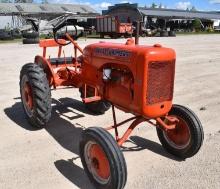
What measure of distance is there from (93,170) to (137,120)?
0.79 m

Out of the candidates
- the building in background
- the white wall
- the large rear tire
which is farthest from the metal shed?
the large rear tire

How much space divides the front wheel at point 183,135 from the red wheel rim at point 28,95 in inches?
82.7

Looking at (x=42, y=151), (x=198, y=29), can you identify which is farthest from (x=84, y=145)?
(x=198, y=29)

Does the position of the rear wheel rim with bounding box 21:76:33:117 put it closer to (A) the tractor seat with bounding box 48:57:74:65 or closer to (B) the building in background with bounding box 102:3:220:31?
(A) the tractor seat with bounding box 48:57:74:65

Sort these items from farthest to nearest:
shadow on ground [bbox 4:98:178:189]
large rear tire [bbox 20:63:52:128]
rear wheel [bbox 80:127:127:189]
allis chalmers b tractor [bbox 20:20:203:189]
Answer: large rear tire [bbox 20:63:52:128], shadow on ground [bbox 4:98:178:189], allis chalmers b tractor [bbox 20:20:203:189], rear wheel [bbox 80:127:127:189]

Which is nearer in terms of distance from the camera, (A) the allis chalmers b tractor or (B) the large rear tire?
(A) the allis chalmers b tractor

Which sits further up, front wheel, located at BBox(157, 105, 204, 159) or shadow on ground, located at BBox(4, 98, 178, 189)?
front wheel, located at BBox(157, 105, 204, 159)

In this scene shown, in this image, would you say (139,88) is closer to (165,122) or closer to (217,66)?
(165,122)

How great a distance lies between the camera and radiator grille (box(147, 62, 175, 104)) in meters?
3.85

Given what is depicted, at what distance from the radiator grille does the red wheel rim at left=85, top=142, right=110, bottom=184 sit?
0.76 m

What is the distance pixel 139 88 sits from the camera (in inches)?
153

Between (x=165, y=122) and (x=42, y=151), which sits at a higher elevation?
(x=165, y=122)

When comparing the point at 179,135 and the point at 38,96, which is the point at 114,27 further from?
the point at 179,135

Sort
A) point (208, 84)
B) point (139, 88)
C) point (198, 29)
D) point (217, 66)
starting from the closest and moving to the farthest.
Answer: point (139, 88)
point (208, 84)
point (217, 66)
point (198, 29)
